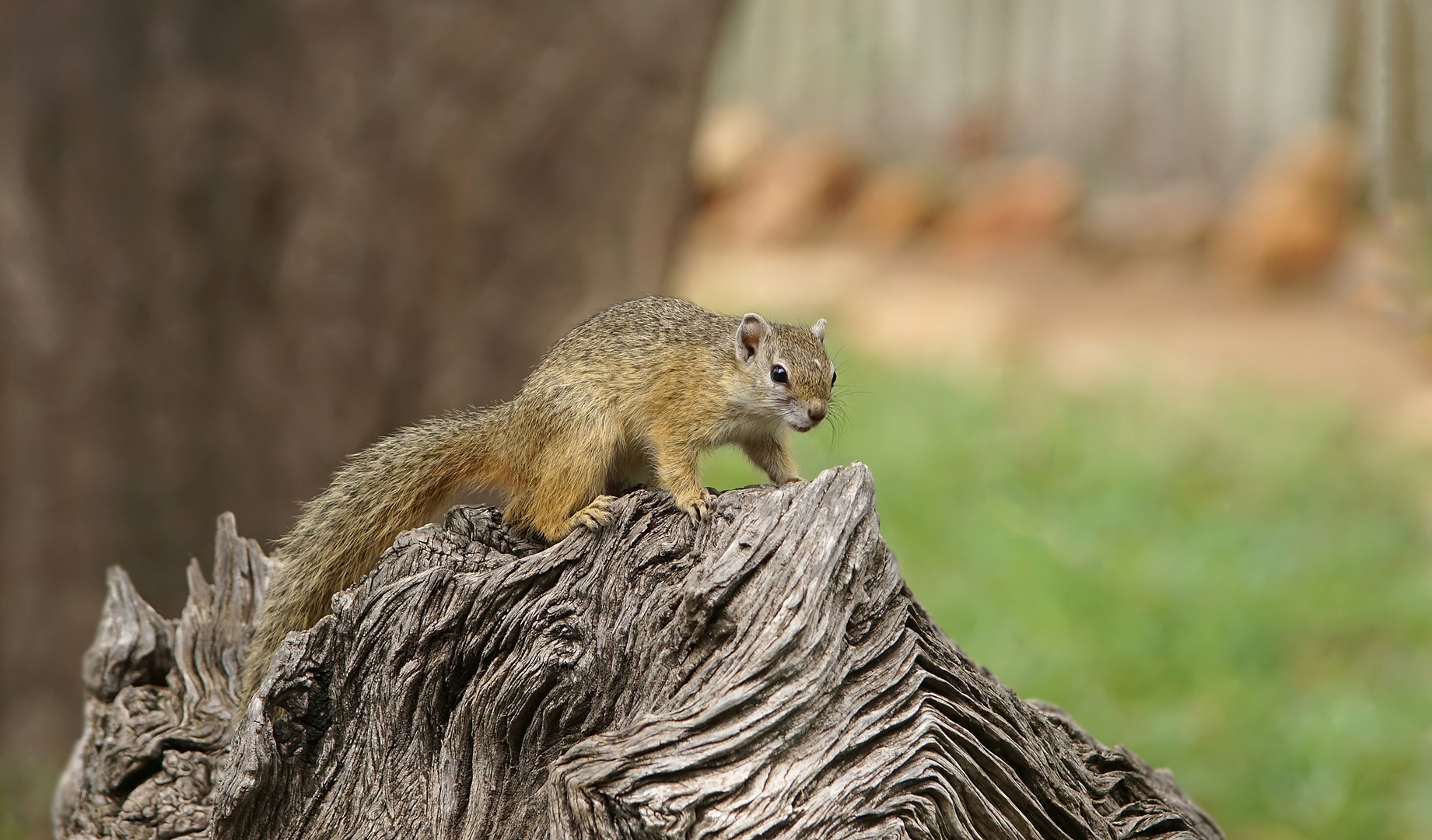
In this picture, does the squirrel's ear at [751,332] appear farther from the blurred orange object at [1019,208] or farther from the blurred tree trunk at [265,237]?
the blurred orange object at [1019,208]

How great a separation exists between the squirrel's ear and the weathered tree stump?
551 millimetres

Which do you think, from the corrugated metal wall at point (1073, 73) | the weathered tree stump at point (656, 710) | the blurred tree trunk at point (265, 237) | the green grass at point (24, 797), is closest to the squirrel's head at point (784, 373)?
the weathered tree stump at point (656, 710)

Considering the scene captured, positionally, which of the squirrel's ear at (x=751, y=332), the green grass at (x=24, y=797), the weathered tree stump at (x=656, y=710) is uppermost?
the squirrel's ear at (x=751, y=332)

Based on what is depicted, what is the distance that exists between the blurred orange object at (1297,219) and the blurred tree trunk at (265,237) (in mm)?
6469

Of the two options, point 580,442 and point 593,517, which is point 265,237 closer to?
point 580,442

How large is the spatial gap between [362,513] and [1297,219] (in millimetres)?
9223

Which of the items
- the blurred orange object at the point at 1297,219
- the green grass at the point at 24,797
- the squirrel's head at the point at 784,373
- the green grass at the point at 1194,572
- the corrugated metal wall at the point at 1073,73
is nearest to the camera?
→ the squirrel's head at the point at 784,373

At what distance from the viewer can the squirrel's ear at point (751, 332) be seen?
2688 mm

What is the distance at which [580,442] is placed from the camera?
2410 millimetres

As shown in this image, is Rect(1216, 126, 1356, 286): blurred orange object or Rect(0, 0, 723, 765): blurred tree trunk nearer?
Rect(0, 0, 723, 765): blurred tree trunk

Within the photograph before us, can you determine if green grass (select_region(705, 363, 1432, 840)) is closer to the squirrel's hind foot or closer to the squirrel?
the squirrel

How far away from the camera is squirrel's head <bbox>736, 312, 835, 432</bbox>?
8.53 ft

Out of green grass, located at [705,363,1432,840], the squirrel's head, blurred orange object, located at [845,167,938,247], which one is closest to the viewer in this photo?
the squirrel's head

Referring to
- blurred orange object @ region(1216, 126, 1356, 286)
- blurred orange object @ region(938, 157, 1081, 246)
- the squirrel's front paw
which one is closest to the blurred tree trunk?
the squirrel's front paw
